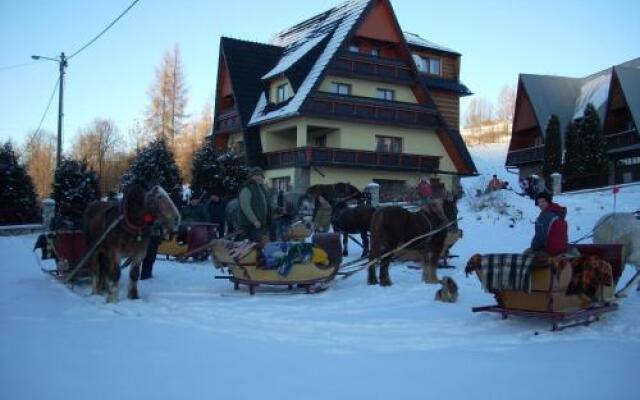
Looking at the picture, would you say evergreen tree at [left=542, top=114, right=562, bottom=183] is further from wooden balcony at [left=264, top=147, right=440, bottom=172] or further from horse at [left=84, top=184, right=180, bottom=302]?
horse at [left=84, top=184, right=180, bottom=302]

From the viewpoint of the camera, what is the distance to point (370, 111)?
3117cm

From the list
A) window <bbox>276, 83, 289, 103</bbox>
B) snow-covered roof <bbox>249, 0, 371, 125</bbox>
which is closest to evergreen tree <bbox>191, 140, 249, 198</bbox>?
snow-covered roof <bbox>249, 0, 371, 125</bbox>

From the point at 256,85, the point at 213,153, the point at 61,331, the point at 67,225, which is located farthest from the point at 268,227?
the point at 256,85

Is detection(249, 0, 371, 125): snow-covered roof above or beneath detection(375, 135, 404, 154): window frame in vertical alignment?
above

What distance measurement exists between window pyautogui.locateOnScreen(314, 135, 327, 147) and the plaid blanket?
2488cm

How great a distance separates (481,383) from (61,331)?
458 cm

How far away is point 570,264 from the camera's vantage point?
7293 millimetres

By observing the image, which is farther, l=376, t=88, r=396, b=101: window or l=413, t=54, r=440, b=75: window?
l=413, t=54, r=440, b=75: window

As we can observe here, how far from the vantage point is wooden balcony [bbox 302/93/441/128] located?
96.8ft

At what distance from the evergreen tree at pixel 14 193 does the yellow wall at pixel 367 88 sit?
14469mm

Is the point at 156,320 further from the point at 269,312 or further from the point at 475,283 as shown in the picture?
the point at 475,283

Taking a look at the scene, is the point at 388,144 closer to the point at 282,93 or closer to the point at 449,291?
the point at 282,93

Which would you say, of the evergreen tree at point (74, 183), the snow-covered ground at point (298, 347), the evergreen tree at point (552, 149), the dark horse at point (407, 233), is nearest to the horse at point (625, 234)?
the snow-covered ground at point (298, 347)

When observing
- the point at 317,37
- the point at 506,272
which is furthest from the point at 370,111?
the point at 506,272
